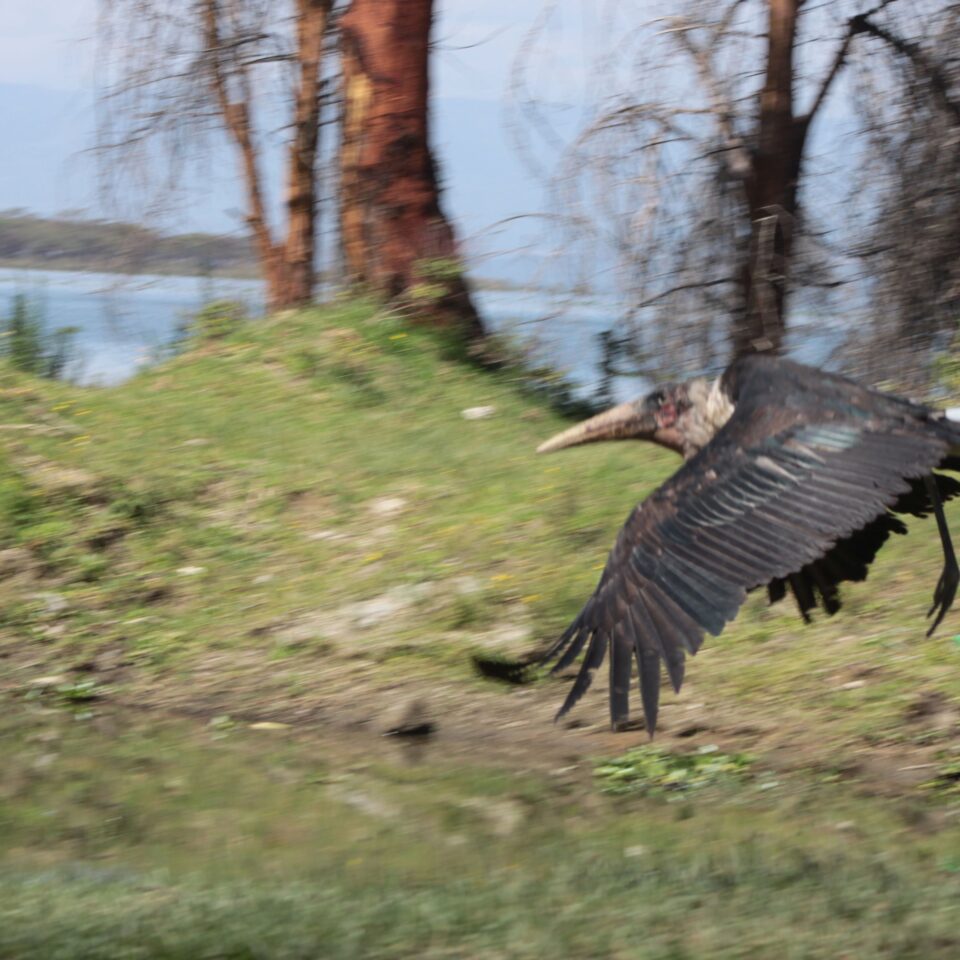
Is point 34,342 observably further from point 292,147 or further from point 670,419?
point 670,419

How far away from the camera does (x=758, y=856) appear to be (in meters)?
4.37

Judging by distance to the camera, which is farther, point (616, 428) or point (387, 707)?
point (387, 707)

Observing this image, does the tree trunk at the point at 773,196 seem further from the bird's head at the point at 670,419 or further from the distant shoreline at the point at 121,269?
the bird's head at the point at 670,419

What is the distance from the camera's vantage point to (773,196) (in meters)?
9.59

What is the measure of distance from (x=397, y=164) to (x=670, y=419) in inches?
187

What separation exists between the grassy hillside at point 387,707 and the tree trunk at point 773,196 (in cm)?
136

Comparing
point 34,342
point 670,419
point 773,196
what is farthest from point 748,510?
point 34,342

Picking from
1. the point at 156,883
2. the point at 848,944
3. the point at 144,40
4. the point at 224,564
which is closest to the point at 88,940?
the point at 156,883

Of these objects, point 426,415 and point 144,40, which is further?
point 144,40

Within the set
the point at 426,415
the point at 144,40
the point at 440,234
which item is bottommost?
the point at 426,415

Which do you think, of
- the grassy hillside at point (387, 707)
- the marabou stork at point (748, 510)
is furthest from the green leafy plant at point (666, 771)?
the marabou stork at point (748, 510)

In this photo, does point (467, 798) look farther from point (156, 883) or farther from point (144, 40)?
point (144, 40)

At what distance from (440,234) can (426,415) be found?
149 centimetres

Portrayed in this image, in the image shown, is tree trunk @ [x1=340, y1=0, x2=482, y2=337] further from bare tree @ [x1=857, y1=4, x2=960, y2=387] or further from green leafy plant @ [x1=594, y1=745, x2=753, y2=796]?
green leafy plant @ [x1=594, y1=745, x2=753, y2=796]
